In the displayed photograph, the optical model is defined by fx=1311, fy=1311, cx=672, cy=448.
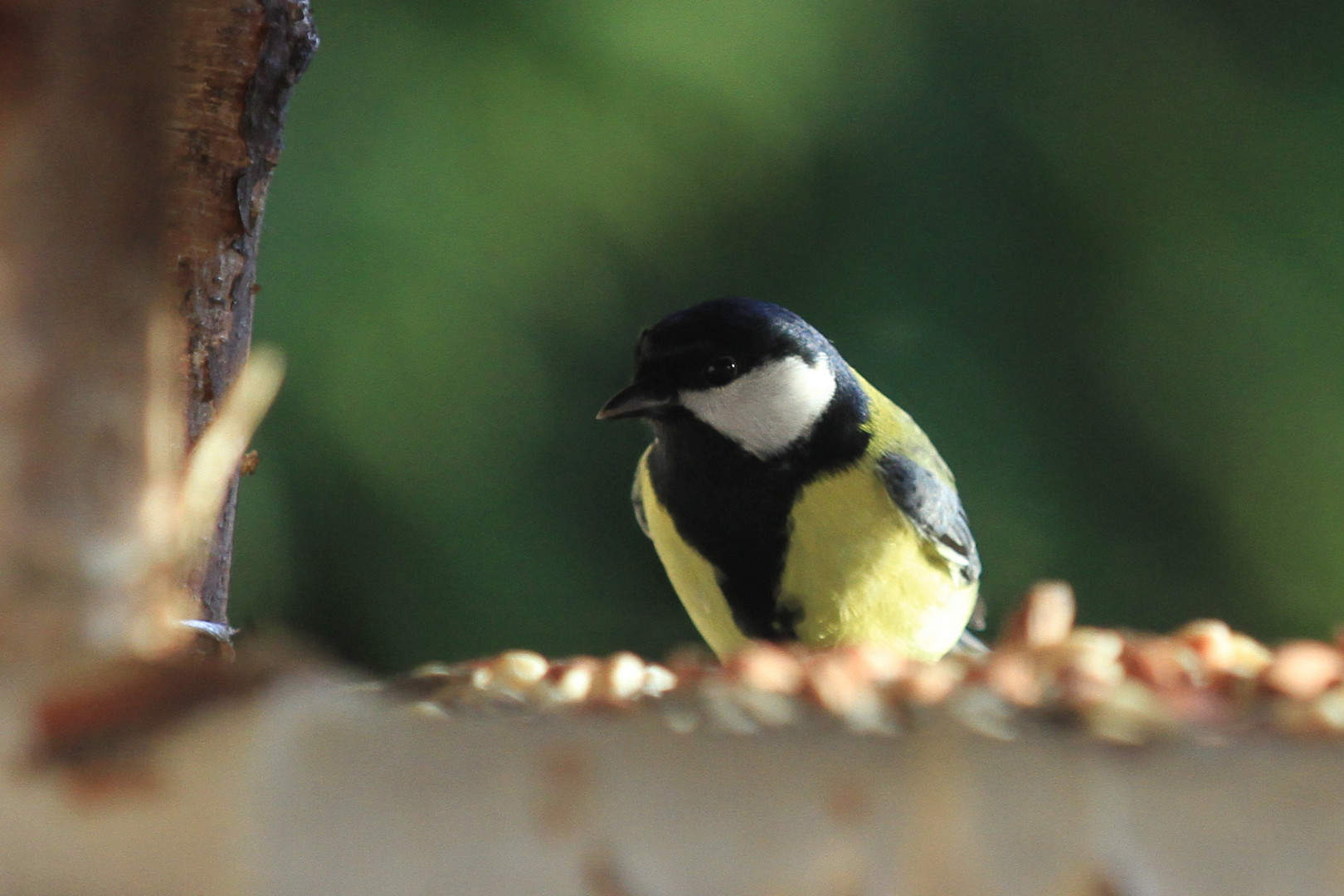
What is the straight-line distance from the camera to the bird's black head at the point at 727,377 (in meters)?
0.77

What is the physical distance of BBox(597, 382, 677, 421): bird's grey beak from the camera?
77 centimetres

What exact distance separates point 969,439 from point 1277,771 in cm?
132

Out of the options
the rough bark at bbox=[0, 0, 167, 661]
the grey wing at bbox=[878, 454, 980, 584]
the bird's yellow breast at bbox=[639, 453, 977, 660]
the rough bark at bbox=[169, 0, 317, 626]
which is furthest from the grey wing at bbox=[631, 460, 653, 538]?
the rough bark at bbox=[0, 0, 167, 661]

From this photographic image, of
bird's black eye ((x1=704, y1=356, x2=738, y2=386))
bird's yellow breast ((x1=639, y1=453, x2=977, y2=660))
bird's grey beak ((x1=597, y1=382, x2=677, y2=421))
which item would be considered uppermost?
bird's black eye ((x1=704, y1=356, x2=738, y2=386))

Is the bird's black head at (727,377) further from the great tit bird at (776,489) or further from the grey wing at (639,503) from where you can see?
the grey wing at (639,503)

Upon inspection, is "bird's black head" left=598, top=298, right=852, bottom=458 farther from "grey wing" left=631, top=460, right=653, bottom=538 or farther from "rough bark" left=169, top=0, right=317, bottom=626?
"rough bark" left=169, top=0, right=317, bottom=626

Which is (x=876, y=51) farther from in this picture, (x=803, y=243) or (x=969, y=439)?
(x=969, y=439)

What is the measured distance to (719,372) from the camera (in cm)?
78

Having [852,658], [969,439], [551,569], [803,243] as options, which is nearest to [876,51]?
[803,243]

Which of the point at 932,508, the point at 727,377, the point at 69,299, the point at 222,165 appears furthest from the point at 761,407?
the point at 69,299

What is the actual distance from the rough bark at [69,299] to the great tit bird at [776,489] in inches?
21.1

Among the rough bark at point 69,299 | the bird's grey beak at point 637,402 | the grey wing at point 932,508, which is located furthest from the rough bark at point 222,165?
the grey wing at point 932,508

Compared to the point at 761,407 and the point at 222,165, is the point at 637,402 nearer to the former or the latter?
the point at 761,407

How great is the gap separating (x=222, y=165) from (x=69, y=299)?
209mm
